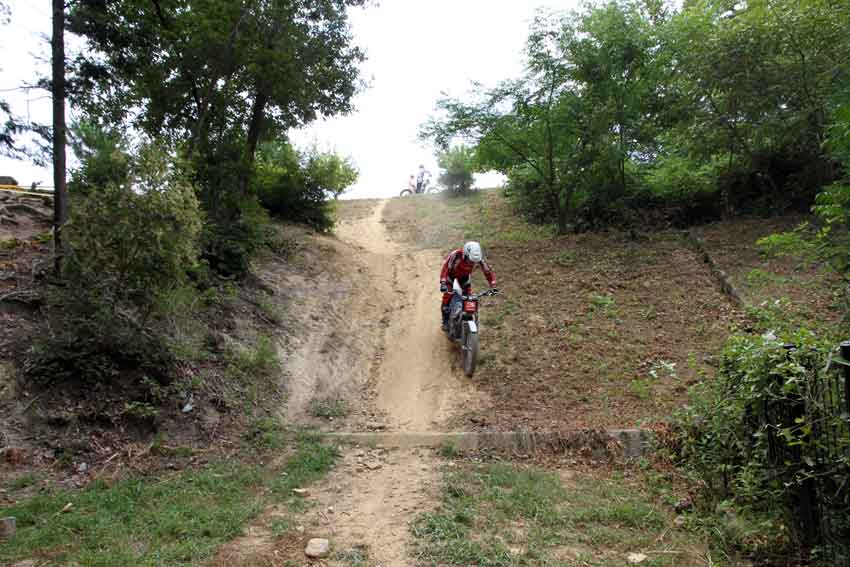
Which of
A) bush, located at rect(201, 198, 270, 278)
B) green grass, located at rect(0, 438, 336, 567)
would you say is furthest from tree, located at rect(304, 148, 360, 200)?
green grass, located at rect(0, 438, 336, 567)

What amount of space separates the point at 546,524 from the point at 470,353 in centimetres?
447

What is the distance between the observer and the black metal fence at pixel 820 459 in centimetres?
341

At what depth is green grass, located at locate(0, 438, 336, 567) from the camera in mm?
4141

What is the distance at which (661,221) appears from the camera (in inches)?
632

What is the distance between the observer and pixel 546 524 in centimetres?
480

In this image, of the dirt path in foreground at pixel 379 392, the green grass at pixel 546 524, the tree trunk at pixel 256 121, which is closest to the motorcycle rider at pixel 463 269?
the dirt path in foreground at pixel 379 392

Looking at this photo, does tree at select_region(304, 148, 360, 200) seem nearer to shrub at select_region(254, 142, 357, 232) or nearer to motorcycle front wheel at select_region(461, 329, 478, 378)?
shrub at select_region(254, 142, 357, 232)

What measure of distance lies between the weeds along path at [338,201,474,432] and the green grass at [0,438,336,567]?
2516 mm

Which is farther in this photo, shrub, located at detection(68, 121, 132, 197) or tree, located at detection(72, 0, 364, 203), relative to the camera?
tree, located at detection(72, 0, 364, 203)

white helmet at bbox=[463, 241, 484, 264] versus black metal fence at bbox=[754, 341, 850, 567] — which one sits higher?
white helmet at bbox=[463, 241, 484, 264]

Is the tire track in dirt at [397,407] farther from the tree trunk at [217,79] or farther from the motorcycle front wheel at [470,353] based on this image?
the tree trunk at [217,79]

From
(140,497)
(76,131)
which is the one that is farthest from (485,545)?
(76,131)

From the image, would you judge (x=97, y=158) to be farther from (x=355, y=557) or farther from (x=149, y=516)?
(x=355, y=557)

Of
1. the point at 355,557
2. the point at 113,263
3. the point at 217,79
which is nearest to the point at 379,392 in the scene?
the point at 113,263
